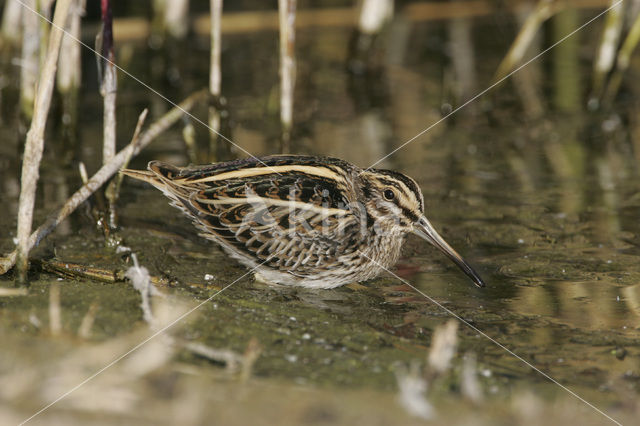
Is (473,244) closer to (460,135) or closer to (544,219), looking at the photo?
(544,219)

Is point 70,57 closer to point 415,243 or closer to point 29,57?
point 29,57

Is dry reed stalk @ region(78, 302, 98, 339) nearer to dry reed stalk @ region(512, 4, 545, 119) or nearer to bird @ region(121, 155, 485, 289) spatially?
bird @ region(121, 155, 485, 289)

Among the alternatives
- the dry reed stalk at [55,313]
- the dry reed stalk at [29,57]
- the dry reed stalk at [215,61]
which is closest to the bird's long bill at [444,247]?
the dry reed stalk at [215,61]

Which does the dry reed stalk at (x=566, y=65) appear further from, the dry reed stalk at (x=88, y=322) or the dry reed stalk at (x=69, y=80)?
the dry reed stalk at (x=88, y=322)

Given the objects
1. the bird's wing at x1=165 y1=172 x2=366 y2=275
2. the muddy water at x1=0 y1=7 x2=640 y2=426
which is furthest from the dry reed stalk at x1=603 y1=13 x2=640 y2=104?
the bird's wing at x1=165 y1=172 x2=366 y2=275

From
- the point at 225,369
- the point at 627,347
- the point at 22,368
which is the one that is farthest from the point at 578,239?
the point at 22,368
